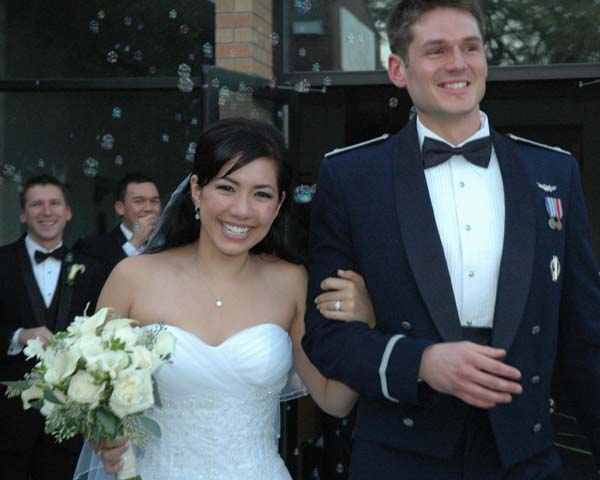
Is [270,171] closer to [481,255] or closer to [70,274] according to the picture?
[481,255]

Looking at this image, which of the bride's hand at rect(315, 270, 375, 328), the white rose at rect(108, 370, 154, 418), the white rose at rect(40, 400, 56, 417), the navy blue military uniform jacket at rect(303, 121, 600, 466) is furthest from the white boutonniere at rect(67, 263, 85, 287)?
the bride's hand at rect(315, 270, 375, 328)

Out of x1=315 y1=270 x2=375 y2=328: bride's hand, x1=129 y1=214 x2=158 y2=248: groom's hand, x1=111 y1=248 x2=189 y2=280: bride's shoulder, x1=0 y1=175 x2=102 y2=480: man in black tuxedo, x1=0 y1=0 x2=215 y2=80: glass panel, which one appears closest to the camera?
x1=315 y1=270 x2=375 y2=328: bride's hand

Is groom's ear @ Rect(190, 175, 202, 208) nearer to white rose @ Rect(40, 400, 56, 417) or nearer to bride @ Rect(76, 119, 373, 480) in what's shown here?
bride @ Rect(76, 119, 373, 480)

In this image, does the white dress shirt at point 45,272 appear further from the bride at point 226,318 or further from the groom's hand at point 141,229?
the bride at point 226,318

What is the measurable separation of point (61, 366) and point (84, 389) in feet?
0.43

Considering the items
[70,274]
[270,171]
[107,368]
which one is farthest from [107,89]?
[107,368]

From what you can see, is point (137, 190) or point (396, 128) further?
point (396, 128)

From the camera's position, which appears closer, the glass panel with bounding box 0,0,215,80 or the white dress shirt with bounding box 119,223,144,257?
the white dress shirt with bounding box 119,223,144,257

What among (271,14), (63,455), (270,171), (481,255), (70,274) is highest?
(271,14)

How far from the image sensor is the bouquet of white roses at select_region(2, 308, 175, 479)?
2.98 meters

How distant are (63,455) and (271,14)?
3574mm

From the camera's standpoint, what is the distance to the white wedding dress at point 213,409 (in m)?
3.58

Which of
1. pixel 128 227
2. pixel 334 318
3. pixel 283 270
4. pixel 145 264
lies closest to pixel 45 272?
pixel 128 227

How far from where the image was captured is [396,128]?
11.2 metres
